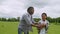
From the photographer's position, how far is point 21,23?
8.73 m

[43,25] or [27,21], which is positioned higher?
[27,21]

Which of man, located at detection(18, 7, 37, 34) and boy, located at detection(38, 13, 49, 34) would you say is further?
boy, located at detection(38, 13, 49, 34)

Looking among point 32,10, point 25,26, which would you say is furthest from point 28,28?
point 32,10

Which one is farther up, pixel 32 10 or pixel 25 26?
pixel 32 10

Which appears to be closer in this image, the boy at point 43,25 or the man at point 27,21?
the man at point 27,21

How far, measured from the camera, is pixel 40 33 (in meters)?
8.75

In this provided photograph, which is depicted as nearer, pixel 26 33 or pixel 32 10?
pixel 32 10

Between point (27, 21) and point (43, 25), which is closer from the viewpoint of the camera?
point (27, 21)

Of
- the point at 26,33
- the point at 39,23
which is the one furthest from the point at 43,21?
the point at 26,33

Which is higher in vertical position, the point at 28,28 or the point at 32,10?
the point at 32,10

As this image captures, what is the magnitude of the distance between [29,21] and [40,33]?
0.66 metres

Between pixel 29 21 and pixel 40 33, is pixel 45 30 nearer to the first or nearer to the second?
pixel 40 33

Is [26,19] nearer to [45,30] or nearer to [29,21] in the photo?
[29,21]

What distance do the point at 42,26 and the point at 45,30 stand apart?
26 centimetres
